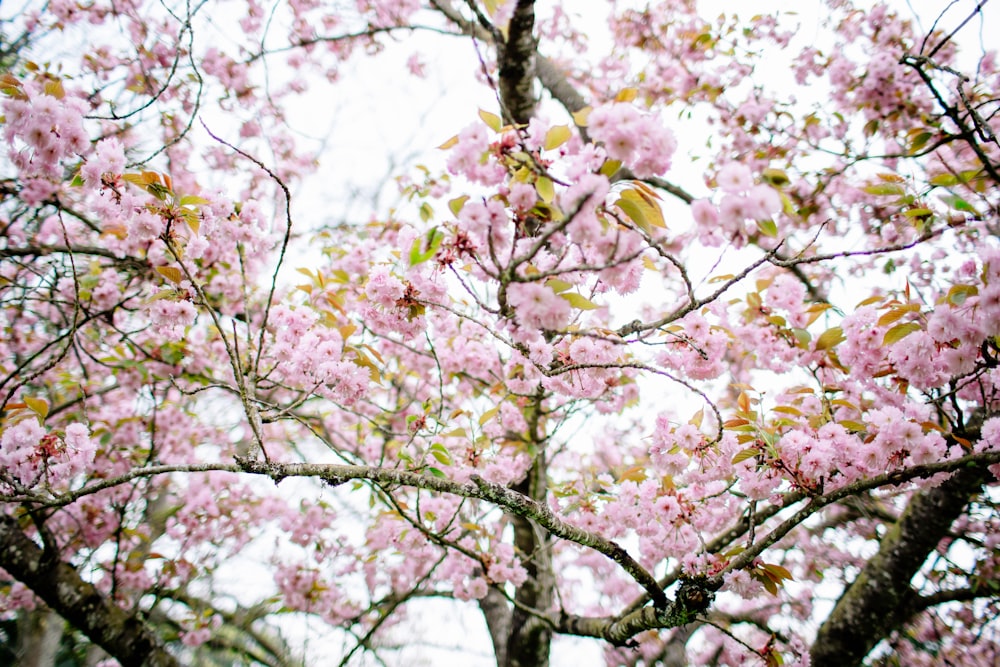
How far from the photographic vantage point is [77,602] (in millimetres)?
2754

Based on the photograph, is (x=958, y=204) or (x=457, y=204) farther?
(x=958, y=204)

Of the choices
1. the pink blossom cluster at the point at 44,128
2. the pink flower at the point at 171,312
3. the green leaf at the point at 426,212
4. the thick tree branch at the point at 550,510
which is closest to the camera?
the thick tree branch at the point at 550,510

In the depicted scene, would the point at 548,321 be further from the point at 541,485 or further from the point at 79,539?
the point at 79,539

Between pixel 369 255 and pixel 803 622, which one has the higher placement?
pixel 369 255

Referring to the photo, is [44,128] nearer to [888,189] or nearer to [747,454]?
[747,454]

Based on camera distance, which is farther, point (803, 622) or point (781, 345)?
point (803, 622)

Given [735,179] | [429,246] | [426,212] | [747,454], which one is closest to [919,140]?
[747,454]

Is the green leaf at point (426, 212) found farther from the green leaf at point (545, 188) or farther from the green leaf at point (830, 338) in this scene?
the green leaf at point (830, 338)

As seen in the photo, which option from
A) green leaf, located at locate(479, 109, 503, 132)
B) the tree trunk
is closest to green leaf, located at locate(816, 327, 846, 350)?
green leaf, located at locate(479, 109, 503, 132)

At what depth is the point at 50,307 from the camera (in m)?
4.56

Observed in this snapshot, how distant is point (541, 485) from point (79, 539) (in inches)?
149

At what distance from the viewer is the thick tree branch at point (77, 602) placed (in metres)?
2.68

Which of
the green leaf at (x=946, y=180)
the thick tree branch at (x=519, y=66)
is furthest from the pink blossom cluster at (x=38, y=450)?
the green leaf at (x=946, y=180)

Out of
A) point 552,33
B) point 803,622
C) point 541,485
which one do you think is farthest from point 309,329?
point 803,622
